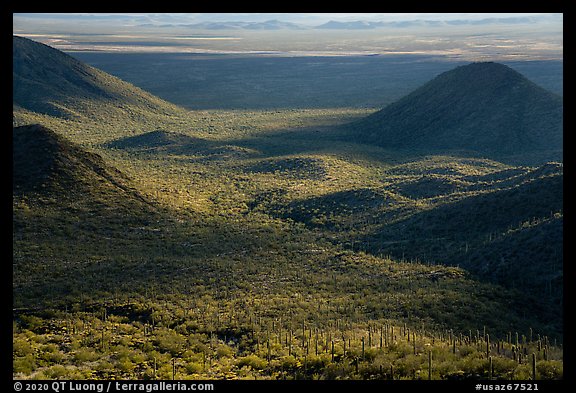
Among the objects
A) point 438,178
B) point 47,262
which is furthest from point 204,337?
point 438,178

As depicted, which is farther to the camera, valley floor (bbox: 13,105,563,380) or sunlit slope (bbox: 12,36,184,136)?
sunlit slope (bbox: 12,36,184,136)

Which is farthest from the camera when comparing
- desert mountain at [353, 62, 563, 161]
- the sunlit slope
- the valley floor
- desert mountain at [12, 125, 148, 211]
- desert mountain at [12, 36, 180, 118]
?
desert mountain at [12, 36, 180, 118]

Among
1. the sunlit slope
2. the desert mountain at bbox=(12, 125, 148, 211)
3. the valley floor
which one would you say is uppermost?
the sunlit slope

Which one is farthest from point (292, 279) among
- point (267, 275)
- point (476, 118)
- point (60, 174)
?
point (476, 118)

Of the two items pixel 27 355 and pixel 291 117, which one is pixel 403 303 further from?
pixel 291 117

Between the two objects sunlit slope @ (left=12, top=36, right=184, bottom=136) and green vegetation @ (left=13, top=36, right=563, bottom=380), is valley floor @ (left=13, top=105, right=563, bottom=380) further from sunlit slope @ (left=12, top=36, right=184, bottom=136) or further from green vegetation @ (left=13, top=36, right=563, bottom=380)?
sunlit slope @ (left=12, top=36, right=184, bottom=136)

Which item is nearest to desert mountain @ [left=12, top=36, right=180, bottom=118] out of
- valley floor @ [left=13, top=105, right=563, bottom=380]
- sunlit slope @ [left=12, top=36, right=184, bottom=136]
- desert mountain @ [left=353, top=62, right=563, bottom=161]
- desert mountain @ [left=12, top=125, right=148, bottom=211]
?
sunlit slope @ [left=12, top=36, right=184, bottom=136]

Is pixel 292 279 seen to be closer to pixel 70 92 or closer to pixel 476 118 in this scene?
pixel 476 118
